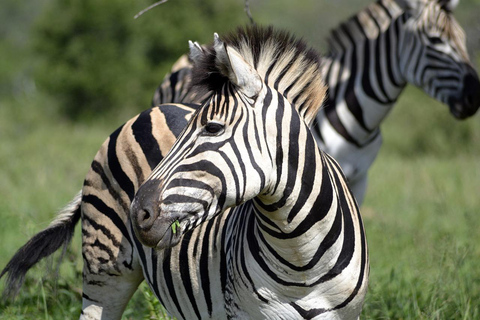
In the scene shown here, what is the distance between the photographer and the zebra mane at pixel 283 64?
2.64m

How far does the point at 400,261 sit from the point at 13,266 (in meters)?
3.39

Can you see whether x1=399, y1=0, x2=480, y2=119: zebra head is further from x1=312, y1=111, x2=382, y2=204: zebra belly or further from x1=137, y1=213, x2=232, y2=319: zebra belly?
x1=137, y1=213, x2=232, y2=319: zebra belly

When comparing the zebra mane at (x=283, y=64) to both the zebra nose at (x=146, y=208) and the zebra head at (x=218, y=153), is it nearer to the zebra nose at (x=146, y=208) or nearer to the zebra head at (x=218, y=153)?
the zebra head at (x=218, y=153)

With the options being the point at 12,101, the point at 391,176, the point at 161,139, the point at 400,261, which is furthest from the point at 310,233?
the point at 12,101

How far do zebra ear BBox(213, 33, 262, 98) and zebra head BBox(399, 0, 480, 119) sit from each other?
3545 mm

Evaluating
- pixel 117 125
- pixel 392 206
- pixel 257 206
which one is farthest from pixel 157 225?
pixel 117 125

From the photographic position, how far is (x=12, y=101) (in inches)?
768

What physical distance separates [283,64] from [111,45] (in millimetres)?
15507

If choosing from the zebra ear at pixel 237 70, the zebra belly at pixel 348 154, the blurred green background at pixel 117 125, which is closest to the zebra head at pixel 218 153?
the zebra ear at pixel 237 70

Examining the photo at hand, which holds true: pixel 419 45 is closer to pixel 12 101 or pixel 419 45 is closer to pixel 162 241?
pixel 162 241

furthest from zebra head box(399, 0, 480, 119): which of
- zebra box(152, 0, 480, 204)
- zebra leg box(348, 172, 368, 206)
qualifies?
zebra leg box(348, 172, 368, 206)

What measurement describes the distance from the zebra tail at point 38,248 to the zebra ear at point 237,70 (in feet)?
5.97

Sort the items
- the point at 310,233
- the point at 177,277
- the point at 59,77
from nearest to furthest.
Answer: the point at 310,233 < the point at 177,277 < the point at 59,77

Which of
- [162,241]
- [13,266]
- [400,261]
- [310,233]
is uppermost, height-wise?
[13,266]
